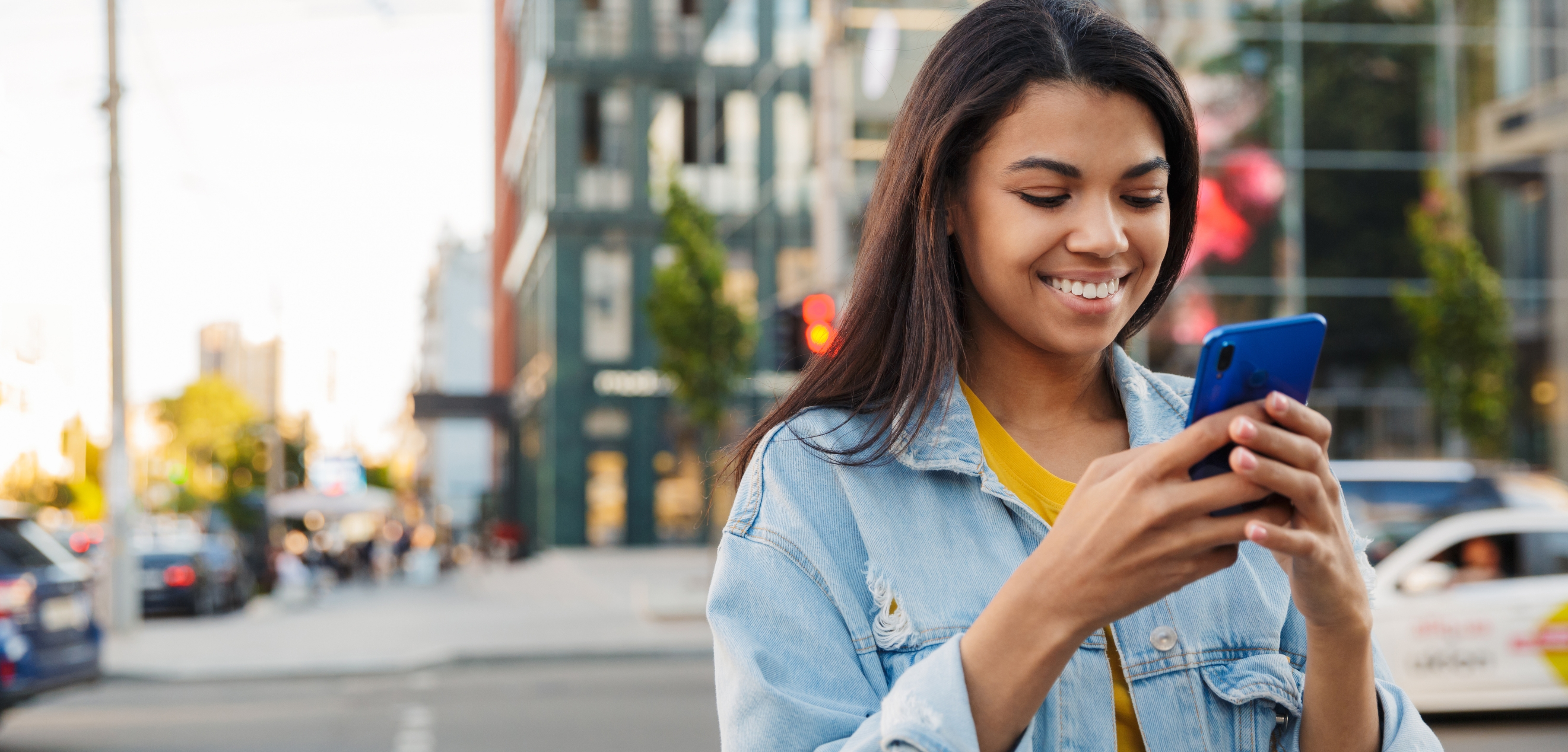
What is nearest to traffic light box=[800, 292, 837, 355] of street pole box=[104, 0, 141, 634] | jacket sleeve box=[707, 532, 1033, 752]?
street pole box=[104, 0, 141, 634]

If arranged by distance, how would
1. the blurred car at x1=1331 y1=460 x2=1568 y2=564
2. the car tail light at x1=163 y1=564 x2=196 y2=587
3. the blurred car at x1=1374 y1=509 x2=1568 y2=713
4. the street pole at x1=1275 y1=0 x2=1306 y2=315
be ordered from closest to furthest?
the blurred car at x1=1374 y1=509 x2=1568 y2=713, the blurred car at x1=1331 y1=460 x2=1568 y2=564, the street pole at x1=1275 y1=0 x2=1306 y2=315, the car tail light at x1=163 y1=564 x2=196 y2=587

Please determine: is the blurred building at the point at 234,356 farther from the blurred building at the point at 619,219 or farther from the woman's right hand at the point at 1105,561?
the woman's right hand at the point at 1105,561

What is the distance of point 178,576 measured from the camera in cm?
2011

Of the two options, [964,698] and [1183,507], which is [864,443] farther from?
[1183,507]

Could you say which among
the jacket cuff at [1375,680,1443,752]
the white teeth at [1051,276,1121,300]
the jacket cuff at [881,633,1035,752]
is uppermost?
the white teeth at [1051,276,1121,300]

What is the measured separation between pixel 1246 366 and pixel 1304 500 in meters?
0.14

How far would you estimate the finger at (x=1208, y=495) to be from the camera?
1.07 m

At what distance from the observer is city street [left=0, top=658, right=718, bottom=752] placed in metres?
8.96

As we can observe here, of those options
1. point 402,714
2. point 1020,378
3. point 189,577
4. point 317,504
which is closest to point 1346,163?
point 402,714

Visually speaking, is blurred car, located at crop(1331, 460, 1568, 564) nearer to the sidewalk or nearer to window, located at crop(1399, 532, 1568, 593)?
window, located at crop(1399, 532, 1568, 593)

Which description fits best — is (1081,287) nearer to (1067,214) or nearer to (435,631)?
(1067,214)

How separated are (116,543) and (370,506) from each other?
73.5 feet

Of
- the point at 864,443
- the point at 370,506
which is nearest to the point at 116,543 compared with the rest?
the point at 864,443

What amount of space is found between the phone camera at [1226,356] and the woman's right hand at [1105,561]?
0.12 feet
